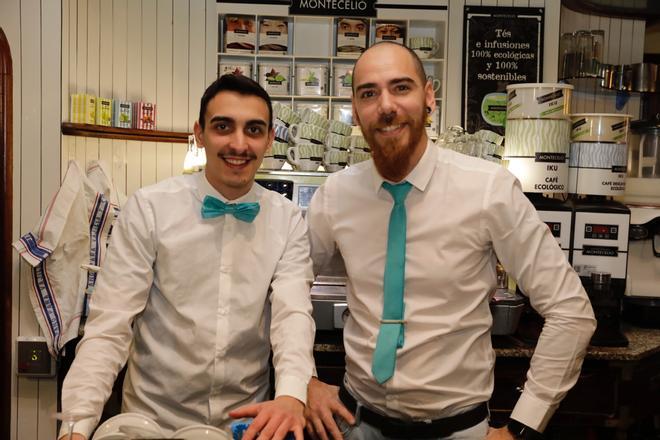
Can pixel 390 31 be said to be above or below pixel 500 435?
above

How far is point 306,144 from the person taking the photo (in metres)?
2.92

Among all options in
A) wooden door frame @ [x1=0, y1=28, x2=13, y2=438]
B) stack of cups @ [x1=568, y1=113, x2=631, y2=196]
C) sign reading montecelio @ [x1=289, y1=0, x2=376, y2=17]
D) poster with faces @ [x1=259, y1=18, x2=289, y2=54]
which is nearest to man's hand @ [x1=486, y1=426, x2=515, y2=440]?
stack of cups @ [x1=568, y1=113, x2=631, y2=196]

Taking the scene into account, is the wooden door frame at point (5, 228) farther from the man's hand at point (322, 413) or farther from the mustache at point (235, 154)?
the man's hand at point (322, 413)

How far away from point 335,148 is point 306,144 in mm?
141

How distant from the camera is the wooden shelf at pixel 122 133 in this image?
2744 millimetres

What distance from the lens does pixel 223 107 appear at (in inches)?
66.7

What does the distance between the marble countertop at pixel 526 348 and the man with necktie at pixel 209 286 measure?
713 millimetres

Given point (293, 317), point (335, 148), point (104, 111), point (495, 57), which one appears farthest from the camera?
point (495, 57)

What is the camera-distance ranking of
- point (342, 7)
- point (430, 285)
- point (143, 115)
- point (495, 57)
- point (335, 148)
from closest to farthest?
point (430, 285), point (335, 148), point (143, 115), point (495, 57), point (342, 7)

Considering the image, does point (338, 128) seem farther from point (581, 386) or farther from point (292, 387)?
point (292, 387)

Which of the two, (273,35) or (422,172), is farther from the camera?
(273,35)

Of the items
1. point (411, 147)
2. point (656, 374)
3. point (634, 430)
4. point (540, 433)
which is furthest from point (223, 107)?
point (634, 430)

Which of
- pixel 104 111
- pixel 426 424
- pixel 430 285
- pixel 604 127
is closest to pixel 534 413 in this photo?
pixel 426 424

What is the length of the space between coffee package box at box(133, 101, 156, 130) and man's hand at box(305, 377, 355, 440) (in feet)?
7.00
